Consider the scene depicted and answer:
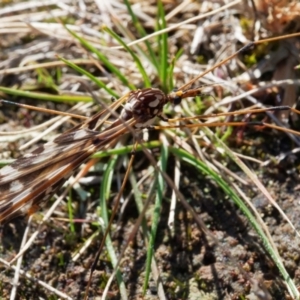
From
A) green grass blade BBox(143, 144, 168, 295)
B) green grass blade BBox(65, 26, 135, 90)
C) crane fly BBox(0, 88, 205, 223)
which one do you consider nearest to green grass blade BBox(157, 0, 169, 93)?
green grass blade BBox(65, 26, 135, 90)

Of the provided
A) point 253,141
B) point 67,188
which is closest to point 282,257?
point 253,141

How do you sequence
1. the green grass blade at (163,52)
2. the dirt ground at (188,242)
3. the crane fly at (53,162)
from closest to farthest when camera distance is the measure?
the crane fly at (53,162) < the dirt ground at (188,242) < the green grass blade at (163,52)

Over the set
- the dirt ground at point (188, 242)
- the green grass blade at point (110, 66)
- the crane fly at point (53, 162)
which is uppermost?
the green grass blade at point (110, 66)

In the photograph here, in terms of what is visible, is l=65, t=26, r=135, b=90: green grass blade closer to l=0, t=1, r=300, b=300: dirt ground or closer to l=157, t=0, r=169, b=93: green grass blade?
l=157, t=0, r=169, b=93: green grass blade

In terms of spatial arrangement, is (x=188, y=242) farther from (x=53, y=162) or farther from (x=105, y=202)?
(x=53, y=162)

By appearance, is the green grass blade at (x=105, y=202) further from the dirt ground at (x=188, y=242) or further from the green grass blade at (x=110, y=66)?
the green grass blade at (x=110, y=66)

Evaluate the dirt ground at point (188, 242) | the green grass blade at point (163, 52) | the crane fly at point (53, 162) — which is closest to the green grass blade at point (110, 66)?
the green grass blade at point (163, 52)

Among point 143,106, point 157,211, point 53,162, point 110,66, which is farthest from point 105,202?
point 110,66

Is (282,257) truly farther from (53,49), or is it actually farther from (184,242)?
(53,49)
